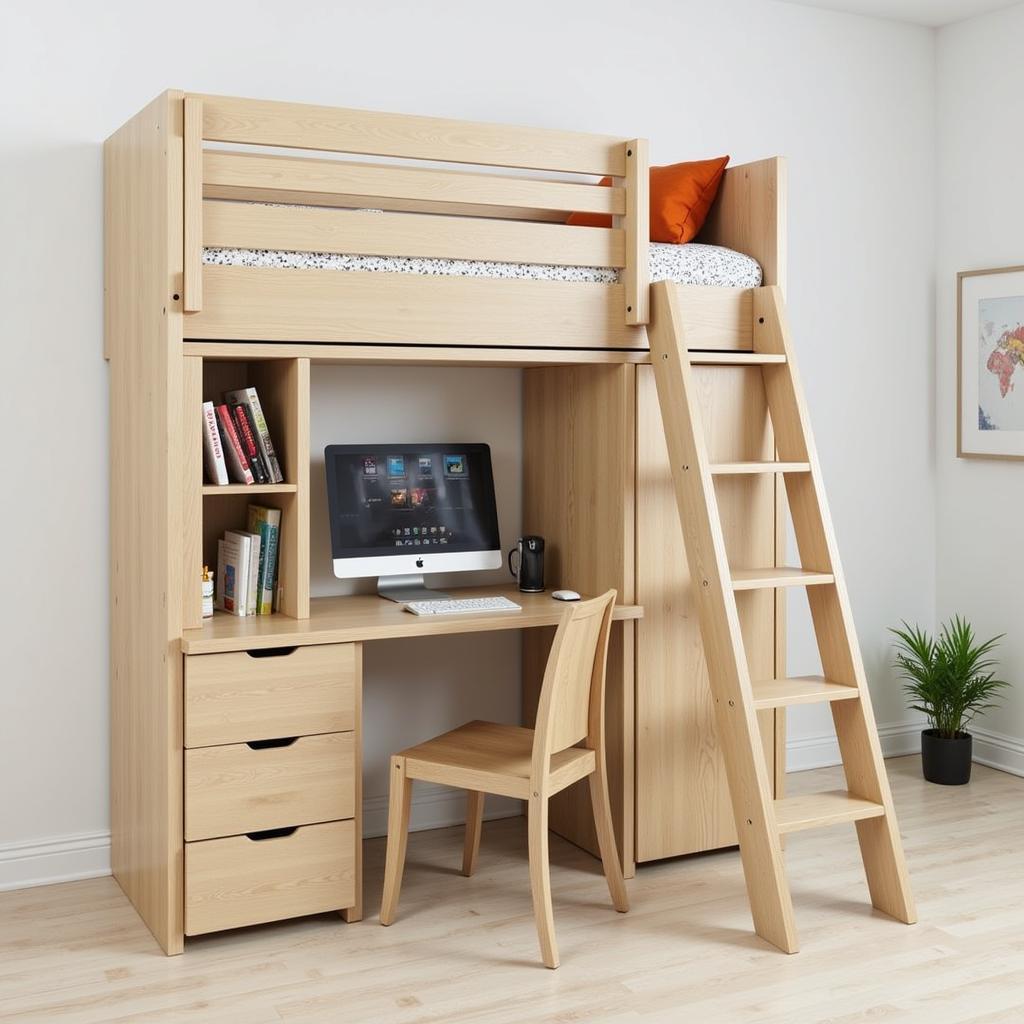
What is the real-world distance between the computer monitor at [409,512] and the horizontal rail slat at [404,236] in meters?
0.65

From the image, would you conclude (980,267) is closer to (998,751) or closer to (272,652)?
(998,751)

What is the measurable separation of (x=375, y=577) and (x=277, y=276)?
3.42 ft

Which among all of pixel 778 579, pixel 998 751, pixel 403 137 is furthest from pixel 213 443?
pixel 998 751

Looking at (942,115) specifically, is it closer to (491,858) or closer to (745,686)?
(745,686)

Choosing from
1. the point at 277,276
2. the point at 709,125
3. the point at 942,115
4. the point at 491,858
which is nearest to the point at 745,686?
the point at 491,858

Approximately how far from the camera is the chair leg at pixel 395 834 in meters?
2.89

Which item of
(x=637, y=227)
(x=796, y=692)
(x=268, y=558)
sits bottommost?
(x=796, y=692)

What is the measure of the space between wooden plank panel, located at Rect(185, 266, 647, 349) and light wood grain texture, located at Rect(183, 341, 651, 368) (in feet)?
0.08

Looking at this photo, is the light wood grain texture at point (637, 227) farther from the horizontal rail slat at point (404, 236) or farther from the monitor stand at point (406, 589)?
the monitor stand at point (406, 589)

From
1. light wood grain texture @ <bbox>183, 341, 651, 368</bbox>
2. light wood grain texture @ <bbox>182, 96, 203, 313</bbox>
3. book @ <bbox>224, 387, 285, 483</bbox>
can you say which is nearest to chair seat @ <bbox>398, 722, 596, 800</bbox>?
book @ <bbox>224, 387, 285, 483</bbox>

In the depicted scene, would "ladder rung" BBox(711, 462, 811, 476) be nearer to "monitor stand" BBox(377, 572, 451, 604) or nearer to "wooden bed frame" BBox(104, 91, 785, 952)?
"wooden bed frame" BBox(104, 91, 785, 952)

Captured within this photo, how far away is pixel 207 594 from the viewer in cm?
293

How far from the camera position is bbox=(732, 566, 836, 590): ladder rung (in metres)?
3.02

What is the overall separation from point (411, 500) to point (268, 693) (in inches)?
31.8
